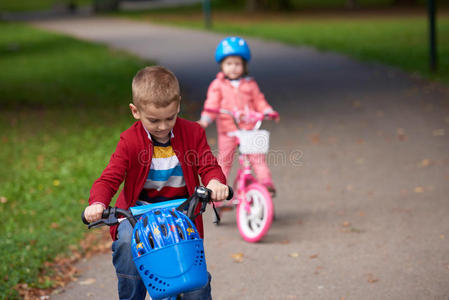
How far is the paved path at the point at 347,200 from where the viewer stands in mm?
5500

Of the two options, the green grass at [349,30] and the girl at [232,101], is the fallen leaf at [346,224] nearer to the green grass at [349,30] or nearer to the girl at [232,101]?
the girl at [232,101]

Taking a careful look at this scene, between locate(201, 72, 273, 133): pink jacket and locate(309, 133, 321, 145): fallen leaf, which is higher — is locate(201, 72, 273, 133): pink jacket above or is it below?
above

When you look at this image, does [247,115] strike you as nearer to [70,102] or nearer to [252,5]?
[70,102]

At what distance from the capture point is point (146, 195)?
3.86m

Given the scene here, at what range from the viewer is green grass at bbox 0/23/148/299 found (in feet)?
21.8

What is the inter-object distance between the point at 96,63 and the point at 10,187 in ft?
40.7

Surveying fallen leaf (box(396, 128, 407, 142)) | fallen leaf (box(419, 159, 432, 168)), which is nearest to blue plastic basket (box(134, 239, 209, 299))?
fallen leaf (box(419, 159, 432, 168))

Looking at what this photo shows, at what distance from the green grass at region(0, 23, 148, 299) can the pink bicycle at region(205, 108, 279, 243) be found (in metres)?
1.64

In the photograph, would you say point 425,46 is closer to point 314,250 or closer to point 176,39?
point 176,39

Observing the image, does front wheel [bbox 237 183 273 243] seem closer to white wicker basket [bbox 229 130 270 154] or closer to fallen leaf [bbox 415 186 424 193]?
white wicker basket [bbox 229 130 270 154]

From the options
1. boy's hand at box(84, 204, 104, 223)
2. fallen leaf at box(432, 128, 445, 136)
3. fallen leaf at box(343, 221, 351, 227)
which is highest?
boy's hand at box(84, 204, 104, 223)

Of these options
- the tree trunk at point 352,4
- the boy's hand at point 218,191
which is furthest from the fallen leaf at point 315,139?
the tree trunk at point 352,4

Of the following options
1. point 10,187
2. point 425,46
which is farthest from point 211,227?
point 425,46

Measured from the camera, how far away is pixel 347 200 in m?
7.77
